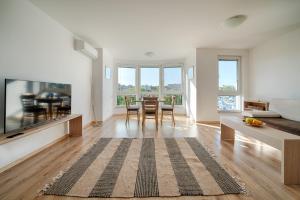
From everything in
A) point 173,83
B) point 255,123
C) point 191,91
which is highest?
point 173,83

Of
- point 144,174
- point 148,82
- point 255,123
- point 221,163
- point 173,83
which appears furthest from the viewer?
point 148,82

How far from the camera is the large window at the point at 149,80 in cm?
700

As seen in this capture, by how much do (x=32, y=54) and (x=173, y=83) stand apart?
514cm

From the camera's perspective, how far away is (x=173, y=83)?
6.91 m

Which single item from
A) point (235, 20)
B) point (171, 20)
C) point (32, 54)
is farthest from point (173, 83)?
point (32, 54)

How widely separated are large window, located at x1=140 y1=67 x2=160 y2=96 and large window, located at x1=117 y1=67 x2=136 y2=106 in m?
0.37

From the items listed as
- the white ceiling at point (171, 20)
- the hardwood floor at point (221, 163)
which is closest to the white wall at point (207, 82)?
the white ceiling at point (171, 20)

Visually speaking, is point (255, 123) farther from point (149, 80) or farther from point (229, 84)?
point (149, 80)

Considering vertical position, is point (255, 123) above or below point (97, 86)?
below

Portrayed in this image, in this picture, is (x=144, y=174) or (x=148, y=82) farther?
(x=148, y=82)

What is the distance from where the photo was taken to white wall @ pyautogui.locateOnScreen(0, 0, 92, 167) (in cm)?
209

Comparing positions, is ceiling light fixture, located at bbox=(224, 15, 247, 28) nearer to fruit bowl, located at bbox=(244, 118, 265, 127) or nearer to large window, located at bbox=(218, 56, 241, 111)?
fruit bowl, located at bbox=(244, 118, 265, 127)

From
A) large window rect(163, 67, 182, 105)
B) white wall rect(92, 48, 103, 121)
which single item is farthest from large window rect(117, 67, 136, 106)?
white wall rect(92, 48, 103, 121)

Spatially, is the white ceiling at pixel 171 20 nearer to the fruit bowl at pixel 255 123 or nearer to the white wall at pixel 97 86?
the white wall at pixel 97 86
